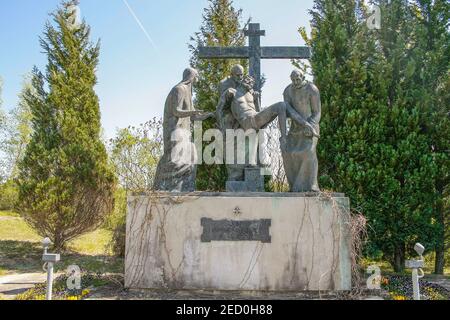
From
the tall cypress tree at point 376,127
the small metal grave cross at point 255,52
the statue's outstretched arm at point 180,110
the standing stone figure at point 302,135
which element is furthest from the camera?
the tall cypress tree at point 376,127

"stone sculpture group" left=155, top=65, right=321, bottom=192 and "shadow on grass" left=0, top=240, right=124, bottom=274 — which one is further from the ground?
"stone sculpture group" left=155, top=65, right=321, bottom=192

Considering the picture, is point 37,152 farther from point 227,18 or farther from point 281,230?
point 281,230

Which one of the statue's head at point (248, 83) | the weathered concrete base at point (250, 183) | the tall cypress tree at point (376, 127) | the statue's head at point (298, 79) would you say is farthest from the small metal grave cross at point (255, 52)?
the weathered concrete base at point (250, 183)

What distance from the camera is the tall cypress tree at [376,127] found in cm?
821

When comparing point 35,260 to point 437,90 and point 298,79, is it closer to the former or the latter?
point 298,79

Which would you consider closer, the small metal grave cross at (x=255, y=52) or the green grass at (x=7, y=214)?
the small metal grave cross at (x=255, y=52)

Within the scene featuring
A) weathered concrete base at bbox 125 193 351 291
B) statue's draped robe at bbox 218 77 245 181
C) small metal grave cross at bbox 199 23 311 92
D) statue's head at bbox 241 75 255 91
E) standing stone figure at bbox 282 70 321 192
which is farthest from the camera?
small metal grave cross at bbox 199 23 311 92

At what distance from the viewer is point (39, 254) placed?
10.4 m

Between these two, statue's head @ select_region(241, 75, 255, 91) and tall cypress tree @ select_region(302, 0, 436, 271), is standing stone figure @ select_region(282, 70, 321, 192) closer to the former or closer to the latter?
statue's head @ select_region(241, 75, 255, 91)

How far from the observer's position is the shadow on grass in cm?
870

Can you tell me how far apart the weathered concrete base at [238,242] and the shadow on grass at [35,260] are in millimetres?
2712

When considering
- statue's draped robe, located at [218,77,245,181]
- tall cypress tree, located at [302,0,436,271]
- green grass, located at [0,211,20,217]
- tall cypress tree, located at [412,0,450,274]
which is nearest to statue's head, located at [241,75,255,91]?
statue's draped robe, located at [218,77,245,181]

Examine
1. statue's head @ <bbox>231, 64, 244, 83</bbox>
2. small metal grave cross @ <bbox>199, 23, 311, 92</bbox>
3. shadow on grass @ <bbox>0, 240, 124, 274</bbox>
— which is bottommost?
shadow on grass @ <bbox>0, 240, 124, 274</bbox>

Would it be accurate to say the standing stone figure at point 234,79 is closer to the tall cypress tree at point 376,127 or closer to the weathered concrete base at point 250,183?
the weathered concrete base at point 250,183
